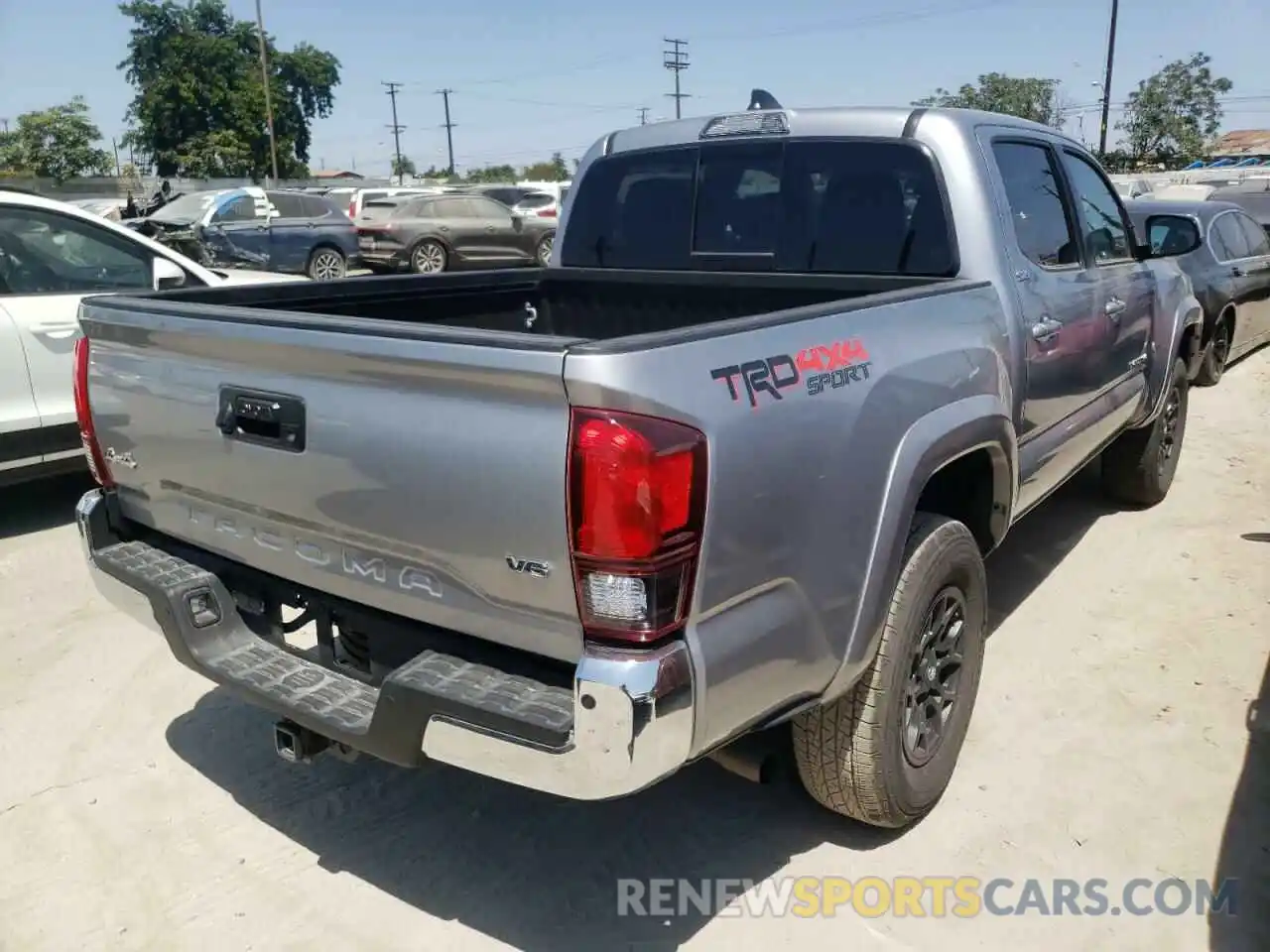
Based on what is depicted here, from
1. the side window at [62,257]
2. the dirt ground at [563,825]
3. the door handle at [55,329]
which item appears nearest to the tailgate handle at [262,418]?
the dirt ground at [563,825]

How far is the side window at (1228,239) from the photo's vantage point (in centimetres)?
892

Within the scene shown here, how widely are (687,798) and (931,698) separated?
2.65 feet

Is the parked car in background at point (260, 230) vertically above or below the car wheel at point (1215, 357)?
above

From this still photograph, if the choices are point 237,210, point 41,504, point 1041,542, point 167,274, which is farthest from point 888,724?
point 237,210

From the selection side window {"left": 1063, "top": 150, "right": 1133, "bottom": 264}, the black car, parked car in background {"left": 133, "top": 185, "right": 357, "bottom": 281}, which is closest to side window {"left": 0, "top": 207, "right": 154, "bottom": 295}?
side window {"left": 1063, "top": 150, "right": 1133, "bottom": 264}

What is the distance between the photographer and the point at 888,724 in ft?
8.94

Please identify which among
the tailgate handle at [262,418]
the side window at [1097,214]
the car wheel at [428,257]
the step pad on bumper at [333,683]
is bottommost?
the car wheel at [428,257]

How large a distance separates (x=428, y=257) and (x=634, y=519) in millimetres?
18263

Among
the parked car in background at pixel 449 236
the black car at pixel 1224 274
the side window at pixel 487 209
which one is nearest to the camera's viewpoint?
the black car at pixel 1224 274

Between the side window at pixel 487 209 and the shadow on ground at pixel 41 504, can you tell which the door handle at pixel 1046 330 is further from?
the side window at pixel 487 209

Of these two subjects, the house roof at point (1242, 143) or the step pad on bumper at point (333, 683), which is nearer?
the step pad on bumper at point (333, 683)

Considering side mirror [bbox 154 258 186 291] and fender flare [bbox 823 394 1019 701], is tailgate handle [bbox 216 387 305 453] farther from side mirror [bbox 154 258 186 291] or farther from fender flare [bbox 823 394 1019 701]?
side mirror [bbox 154 258 186 291]

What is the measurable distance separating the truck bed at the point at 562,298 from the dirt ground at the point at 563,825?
1502 mm

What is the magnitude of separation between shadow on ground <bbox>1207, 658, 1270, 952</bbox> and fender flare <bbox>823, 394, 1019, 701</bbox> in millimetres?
1149
